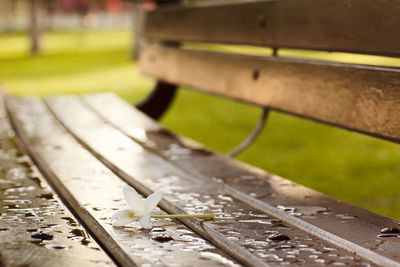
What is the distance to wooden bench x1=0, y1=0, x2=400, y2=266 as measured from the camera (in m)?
1.09

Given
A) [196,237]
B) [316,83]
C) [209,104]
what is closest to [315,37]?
[316,83]

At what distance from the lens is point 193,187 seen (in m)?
1.59

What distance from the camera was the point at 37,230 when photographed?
3.85 ft

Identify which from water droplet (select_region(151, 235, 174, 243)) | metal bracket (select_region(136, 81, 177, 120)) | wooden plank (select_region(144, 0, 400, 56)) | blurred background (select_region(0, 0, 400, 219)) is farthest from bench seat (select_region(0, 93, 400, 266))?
blurred background (select_region(0, 0, 400, 219))

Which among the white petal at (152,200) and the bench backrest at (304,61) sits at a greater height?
the bench backrest at (304,61)

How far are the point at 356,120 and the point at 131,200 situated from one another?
2.48 feet

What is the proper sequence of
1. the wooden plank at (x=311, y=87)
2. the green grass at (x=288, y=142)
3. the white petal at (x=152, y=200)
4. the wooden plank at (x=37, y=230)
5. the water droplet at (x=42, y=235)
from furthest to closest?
the green grass at (x=288, y=142), the wooden plank at (x=311, y=87), the white petal at (x=152, y=200), the water droplet at (x=42, y=235), the wooden plank at (x=37, y=230)

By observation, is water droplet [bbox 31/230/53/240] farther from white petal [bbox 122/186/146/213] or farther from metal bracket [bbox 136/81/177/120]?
metal bracket [bbox 136/81/177/120]

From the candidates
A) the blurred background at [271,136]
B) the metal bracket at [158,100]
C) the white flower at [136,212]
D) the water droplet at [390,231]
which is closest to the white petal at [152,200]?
the white flower at [136,212]

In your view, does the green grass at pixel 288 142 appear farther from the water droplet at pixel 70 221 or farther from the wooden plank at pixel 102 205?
the water droplet at pixel 70 221

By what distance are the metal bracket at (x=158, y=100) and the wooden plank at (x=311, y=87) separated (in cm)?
63

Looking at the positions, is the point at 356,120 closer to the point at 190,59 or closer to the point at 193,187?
the point at 193,187

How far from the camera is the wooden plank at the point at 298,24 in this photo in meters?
1.60

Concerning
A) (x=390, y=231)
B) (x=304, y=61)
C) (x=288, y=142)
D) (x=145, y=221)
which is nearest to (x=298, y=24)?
(x=304, y=61)
